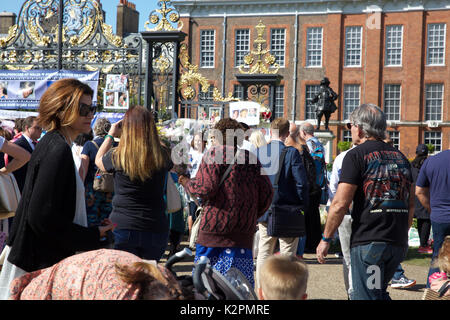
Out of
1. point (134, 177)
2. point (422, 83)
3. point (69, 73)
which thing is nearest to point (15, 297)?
point (134, 177)

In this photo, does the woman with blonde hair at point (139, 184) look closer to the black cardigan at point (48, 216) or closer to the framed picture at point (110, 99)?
the black cardigan at point (48, 216)

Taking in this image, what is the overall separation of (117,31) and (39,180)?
36921 mm

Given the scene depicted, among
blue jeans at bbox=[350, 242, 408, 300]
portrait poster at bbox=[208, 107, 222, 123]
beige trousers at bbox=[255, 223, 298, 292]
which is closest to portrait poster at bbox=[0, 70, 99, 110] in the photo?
portrait poster at bbox=[208, 107, 222, 123]

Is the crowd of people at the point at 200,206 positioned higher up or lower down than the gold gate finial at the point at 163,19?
lower down

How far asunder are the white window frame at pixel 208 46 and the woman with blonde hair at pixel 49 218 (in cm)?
3560

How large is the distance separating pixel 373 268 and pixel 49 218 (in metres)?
2.30

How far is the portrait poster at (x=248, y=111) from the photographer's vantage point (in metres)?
12.0

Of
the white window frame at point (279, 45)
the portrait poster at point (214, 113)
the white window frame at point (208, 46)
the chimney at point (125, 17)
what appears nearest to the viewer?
the portrait poster at point (214, 113)

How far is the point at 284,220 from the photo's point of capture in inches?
236

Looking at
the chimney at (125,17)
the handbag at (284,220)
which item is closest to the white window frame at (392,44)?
the chimney at (125,17)

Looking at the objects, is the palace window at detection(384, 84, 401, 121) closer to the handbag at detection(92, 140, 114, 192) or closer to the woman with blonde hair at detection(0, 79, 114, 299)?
the handbag at detection(92, 140, 114, 192)

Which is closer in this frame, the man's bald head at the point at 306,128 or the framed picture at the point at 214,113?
the man's bald head at the point at 306,128

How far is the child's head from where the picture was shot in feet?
8.11
